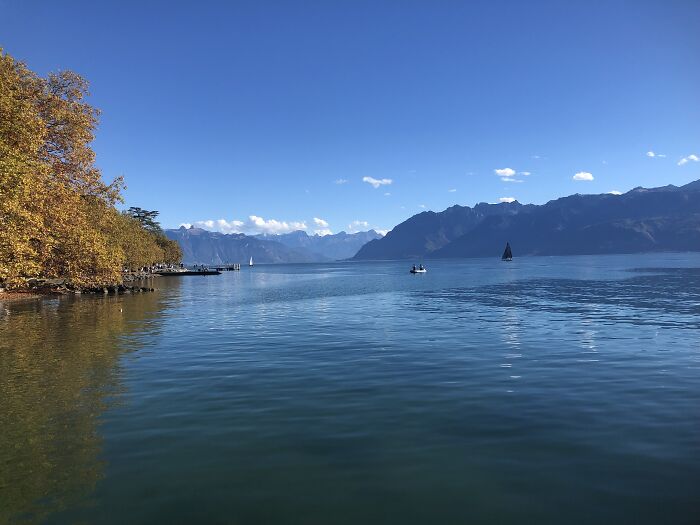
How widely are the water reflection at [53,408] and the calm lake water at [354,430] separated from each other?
8 centimetres

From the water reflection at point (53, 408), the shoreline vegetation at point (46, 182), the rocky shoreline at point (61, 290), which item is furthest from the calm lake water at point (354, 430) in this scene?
the rocky shoreline at point (61, 290)

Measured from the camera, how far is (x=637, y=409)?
1711 centimetres

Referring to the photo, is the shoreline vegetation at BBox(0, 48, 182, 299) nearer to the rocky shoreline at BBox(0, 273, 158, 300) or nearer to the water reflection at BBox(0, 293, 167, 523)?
the water reflection at BBox(0, 293, 167, 523)

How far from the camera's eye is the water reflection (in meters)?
11.0

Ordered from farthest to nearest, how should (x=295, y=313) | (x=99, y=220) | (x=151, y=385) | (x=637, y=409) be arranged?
(x=99, y=220) → (x=295, y=313) → (x=151, y=385) → (x=637, y=409)

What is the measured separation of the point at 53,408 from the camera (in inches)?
693

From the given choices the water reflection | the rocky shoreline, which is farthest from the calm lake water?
the rocky shoreline

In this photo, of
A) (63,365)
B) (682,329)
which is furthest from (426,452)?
(682,329)

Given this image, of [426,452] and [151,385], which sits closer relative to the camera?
[426,452]

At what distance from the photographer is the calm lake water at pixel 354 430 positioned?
1035cm

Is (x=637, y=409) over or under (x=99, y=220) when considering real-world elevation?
under

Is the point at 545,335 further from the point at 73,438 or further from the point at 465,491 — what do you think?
the point at 73,438

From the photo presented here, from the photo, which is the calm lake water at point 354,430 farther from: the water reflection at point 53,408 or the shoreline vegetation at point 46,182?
the shoreline vegetation at point 46,182

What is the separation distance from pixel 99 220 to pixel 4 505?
6777 centimetres
